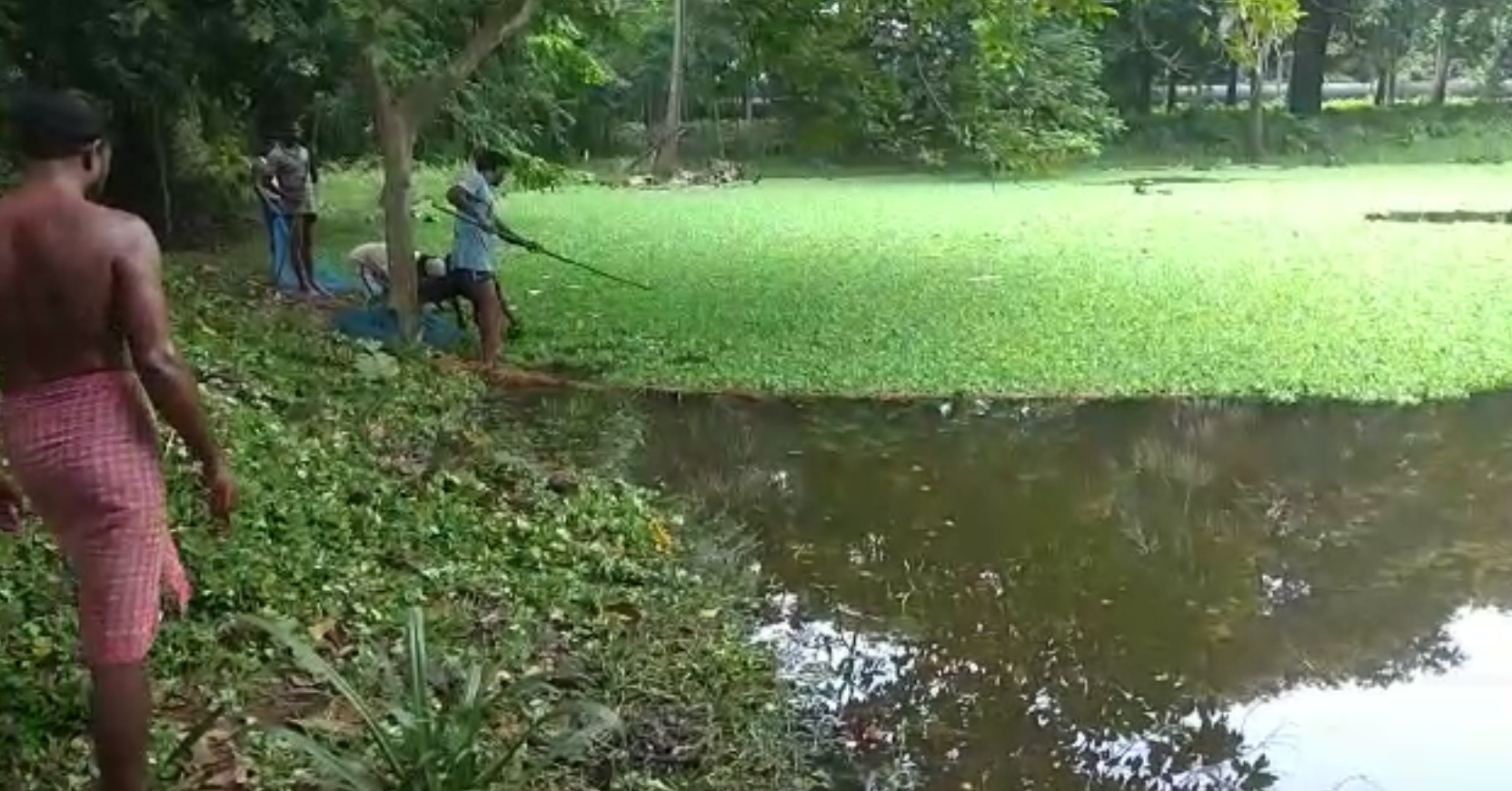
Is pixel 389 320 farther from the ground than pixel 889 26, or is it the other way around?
pixel 889 26

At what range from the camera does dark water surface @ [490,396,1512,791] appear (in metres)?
4.40

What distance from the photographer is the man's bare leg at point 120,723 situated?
288cm

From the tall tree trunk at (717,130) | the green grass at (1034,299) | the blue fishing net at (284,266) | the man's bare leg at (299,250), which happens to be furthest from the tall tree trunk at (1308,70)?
the man's bare leg at (299,250)

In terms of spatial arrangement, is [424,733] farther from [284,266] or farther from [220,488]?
[284,266]

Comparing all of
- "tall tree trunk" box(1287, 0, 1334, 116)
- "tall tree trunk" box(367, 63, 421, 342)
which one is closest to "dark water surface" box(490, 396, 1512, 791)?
"tall tree trunk" box(367, 63, 421, 342)

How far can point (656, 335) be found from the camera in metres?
10.4

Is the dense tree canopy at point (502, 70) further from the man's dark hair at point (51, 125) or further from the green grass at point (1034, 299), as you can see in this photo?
the man's dark hair at point (51, 125)

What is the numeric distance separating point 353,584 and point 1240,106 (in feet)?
113

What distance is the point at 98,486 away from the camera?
2.84 meters

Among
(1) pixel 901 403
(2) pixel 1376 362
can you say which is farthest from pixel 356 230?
(2) pixel 1376 362

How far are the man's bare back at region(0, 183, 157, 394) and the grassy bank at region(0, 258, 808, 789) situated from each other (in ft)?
3.14

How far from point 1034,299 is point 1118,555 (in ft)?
19.9

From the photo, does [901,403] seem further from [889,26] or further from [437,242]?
[437,242]

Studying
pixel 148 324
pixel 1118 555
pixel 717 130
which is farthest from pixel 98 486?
pixel 717 130
